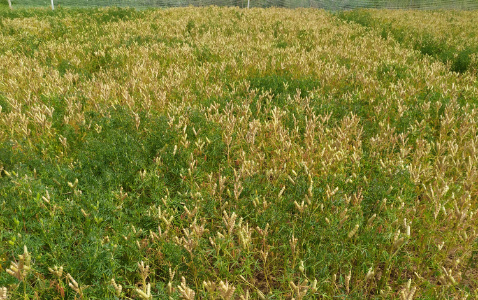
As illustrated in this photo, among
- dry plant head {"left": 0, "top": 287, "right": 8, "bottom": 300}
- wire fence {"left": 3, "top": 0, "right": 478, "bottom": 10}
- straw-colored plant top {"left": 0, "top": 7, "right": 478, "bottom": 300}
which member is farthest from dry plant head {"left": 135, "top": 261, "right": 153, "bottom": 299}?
wire fence {"left": 3, "top": 0, "right": 478, "bottom": 10}

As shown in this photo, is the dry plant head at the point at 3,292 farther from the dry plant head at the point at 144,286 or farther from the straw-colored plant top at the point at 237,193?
the dry plant head at the point at 144,286

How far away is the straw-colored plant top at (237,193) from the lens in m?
1.86

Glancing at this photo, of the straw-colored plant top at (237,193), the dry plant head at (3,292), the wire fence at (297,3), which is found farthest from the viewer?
the wire fence at (297,3)

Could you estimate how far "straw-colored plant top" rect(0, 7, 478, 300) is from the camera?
186 cm

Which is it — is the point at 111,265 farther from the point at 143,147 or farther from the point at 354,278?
the point at 354,278

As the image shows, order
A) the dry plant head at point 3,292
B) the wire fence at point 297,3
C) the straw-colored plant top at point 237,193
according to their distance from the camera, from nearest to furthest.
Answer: the dry plant head at point 3,292
the straw-colored plant top at point 237,193
the wire fence at point 297,3

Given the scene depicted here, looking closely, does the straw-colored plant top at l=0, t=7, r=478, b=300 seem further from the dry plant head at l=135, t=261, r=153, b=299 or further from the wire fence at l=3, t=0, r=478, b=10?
the wire fence at l=3, t=0, r=478, b=10

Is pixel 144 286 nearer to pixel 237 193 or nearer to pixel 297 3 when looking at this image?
pixel 237 193

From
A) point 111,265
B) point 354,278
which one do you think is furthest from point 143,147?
point 354,278

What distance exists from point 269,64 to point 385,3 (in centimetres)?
3505

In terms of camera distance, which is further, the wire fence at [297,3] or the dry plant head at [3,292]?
the wire fence at [297,3]

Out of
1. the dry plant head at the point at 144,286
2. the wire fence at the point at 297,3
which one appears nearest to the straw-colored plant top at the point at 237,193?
the dry plant head at the point at 144,286

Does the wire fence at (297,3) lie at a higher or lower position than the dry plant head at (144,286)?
higher

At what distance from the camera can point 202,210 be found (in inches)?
93.7
